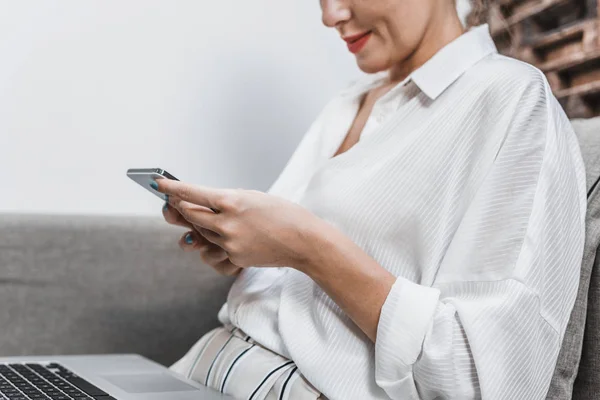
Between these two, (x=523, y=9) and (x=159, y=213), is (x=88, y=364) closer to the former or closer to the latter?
(x=159, y=213)

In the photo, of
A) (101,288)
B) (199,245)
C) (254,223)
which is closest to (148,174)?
(254,223)

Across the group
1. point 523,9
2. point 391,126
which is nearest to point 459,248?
point 391,126

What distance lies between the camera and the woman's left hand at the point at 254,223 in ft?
2.72

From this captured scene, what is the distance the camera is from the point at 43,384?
0.92m

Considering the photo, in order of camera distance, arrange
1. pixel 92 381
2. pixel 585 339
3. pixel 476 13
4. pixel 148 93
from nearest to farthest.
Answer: pixel 585 339 → pixel 92 381 → pixel 476 13 → pixel 148 93

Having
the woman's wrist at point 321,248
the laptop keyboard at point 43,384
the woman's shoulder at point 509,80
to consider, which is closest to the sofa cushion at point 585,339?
the woman's shoulder at point 509,80

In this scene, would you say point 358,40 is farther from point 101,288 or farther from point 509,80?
point 101,288

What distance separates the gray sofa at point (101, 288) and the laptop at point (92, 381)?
4.5 inches

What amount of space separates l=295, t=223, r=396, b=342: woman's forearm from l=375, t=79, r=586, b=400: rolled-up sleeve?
0.02m

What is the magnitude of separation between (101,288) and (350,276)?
1.87ft

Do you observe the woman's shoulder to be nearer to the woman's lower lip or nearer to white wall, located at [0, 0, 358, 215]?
the woman's lower lip

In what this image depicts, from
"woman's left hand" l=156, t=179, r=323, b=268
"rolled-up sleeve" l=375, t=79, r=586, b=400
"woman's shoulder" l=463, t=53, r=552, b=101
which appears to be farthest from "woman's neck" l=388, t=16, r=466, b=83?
"woman's left hand" l=156, t=179, r=323, b=268

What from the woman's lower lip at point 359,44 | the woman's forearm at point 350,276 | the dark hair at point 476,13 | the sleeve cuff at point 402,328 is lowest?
the sleeve cuff at point 402,328

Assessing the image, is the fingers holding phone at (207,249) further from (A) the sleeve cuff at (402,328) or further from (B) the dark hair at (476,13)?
(B) the dark hair at (476,13)
